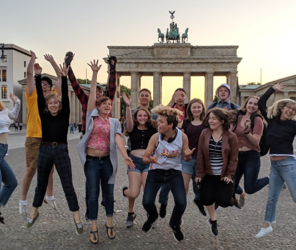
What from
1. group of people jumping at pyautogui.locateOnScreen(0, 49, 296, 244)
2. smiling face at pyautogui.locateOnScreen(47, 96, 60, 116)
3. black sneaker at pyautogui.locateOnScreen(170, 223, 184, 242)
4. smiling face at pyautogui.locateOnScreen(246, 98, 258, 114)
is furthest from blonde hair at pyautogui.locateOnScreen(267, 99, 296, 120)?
smiling face at pyautogui.locateOnScreen(47, 96, 60, 116)

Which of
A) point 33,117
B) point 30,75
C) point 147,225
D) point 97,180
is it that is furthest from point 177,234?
point 30,75

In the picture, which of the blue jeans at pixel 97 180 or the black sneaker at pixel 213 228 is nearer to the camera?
the black sneaker at pixel 213 228

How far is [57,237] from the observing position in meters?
4.95

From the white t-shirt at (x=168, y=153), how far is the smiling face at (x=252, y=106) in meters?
1.81

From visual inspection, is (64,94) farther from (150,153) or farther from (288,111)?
(288,111)

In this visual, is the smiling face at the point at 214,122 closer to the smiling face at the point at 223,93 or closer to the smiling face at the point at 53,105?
the smiling face at the point at 223,93

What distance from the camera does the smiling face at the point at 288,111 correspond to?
5305 mm

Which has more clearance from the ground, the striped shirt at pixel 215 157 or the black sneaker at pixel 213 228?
the striped shirt at pixel 215 157

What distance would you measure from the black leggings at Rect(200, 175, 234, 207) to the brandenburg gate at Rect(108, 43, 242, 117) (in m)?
55.2

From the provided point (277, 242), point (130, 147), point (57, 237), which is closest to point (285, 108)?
point (277, 242)

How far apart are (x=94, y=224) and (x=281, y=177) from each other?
2.90m

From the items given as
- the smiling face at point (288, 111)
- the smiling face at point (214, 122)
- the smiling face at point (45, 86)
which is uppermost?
the smiling face at point (45, 86)

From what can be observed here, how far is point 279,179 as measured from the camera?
5.27 meters


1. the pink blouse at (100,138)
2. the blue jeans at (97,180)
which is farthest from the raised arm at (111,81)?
the blue jeans at (97,180)
